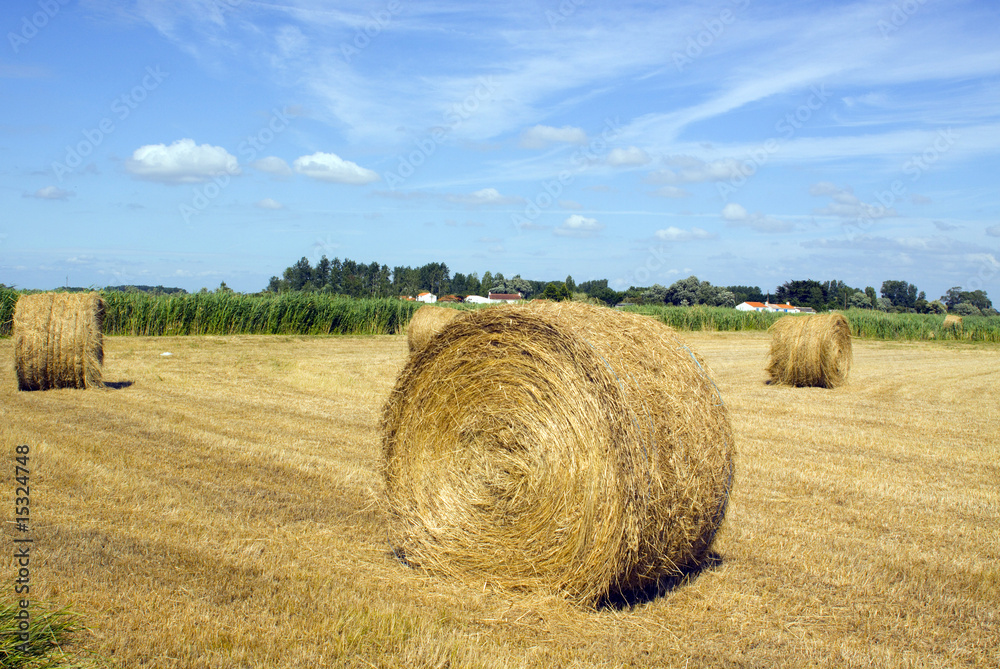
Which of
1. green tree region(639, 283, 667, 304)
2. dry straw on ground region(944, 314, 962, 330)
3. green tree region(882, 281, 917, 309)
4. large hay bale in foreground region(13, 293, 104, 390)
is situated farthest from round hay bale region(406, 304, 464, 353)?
green tree region(882, 281, 917, 309)

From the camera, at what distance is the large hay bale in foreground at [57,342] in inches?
492

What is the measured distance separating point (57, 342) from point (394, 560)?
34.1 ft

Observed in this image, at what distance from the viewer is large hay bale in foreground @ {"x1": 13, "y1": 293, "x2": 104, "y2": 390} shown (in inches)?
492

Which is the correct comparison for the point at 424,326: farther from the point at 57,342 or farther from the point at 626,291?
the point at 626,291

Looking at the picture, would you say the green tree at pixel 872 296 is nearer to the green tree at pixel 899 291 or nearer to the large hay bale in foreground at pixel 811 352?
the green tree at pixel 899 291

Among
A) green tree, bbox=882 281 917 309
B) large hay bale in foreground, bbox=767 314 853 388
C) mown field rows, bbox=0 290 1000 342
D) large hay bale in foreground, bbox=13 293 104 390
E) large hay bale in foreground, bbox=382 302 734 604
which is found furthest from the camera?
green tree, bbox=882 281 917 309

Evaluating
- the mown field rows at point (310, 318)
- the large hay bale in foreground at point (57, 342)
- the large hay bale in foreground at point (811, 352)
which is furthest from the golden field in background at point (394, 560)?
the mown field rows at point (310, 318)

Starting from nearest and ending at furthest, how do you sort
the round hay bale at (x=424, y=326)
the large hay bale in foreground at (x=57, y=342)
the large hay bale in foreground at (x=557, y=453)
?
the large hay bale in foreground at (x=557, y=453)
the large hay bale in foreground at (x=57, y=342)
the round hay bale at (x=424, y=326)

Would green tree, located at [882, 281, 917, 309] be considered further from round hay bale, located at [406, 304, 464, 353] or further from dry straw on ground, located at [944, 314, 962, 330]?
round hay bale, located at [406, 304, 464, 353]

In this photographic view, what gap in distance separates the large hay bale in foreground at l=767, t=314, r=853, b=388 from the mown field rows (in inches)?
349

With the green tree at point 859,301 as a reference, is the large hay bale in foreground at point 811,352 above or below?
below

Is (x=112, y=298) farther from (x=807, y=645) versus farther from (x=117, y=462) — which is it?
(x=807, y=645)

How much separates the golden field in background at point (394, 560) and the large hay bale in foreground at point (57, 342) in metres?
Answer: 2.09

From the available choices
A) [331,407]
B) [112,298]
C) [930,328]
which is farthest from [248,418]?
[930,328]
